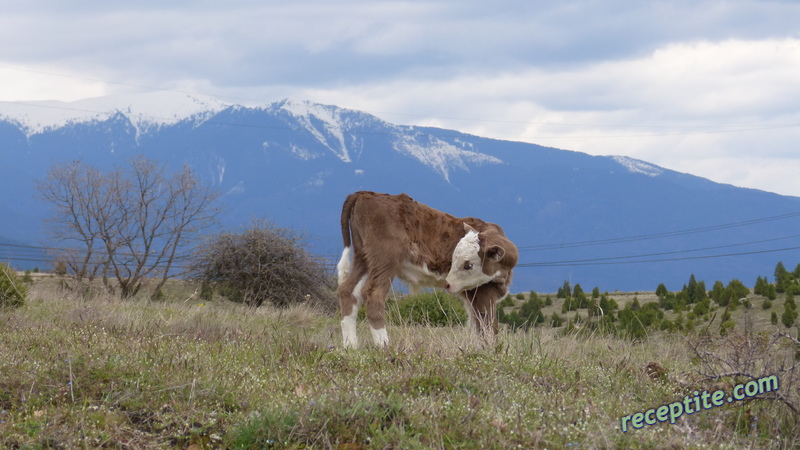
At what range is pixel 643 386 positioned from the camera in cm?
635

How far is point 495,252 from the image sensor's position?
9625 mm

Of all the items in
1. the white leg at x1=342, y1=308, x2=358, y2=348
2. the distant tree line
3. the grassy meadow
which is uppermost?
the grassy meadow

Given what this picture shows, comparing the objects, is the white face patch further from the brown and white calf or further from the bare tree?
the bare tree

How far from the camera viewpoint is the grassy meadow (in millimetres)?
4715

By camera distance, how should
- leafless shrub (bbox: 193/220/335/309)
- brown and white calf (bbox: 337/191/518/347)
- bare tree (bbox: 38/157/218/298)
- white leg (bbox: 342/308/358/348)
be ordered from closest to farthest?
white leg (bbox: 342/308/358/348), brown and white calf (bbox: 337/191/518/347), leafless shrub (bbox: 193/220/335/309), bare tree (bbox: 38/157/218/298)

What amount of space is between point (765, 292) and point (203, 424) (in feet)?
93.2

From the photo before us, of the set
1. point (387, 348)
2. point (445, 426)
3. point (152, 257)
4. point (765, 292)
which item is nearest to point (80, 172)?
point (152, 257)

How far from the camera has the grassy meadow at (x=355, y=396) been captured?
186 inches

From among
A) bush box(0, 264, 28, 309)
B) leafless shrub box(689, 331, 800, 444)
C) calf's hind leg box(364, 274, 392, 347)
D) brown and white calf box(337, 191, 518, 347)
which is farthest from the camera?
bush box(0, 264, 28, 309)

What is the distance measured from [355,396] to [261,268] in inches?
818

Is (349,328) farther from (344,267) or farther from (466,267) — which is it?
(466,267)

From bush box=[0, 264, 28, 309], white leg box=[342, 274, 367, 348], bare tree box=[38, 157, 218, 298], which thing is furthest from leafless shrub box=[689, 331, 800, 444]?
bare tree box=[38, 157, 218, 298]

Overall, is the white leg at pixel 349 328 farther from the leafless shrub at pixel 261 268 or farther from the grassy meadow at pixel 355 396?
the leafless shrub at pixel 261 268

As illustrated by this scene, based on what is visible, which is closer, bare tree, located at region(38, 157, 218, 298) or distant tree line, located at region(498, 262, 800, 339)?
distant tree line, located at region(498, 262, 800, 339)
